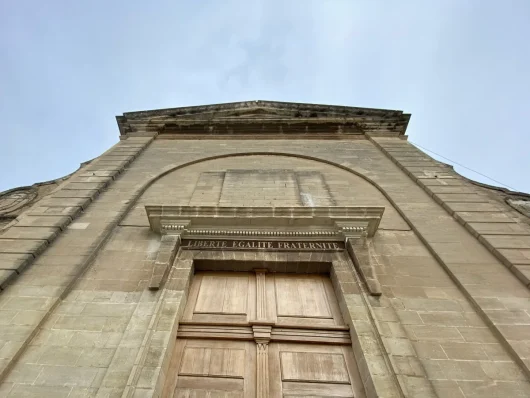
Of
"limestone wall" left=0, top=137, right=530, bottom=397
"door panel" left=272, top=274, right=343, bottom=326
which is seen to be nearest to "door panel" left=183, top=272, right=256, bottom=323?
"limestone wall" left=0, top=137, right=530, bottom=397

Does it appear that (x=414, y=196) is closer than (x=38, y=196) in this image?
Yes

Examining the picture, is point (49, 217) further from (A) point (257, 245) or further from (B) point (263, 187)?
(B) point (263, 187)

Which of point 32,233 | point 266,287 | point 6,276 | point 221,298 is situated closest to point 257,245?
point 266,287

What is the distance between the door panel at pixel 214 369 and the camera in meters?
4.38

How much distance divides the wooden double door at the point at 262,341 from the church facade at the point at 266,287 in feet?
0.07

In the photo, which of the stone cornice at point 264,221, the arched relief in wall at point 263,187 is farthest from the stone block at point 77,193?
the stone cornice at point 264,221

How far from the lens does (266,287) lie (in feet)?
20.0

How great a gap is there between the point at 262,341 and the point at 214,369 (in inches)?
31.7

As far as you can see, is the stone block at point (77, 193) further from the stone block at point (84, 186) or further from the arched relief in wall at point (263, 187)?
the arched relief in wall at point (263, 187)

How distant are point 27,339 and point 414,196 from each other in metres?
8.37

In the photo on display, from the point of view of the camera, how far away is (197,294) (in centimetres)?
599

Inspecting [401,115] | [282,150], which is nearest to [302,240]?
[282,150]

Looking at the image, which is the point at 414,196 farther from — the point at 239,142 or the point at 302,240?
the point at 239,142

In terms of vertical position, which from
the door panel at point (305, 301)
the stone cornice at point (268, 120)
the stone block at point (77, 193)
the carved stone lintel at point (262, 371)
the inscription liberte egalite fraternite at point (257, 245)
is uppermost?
the stone cornice at point (268, 120)
